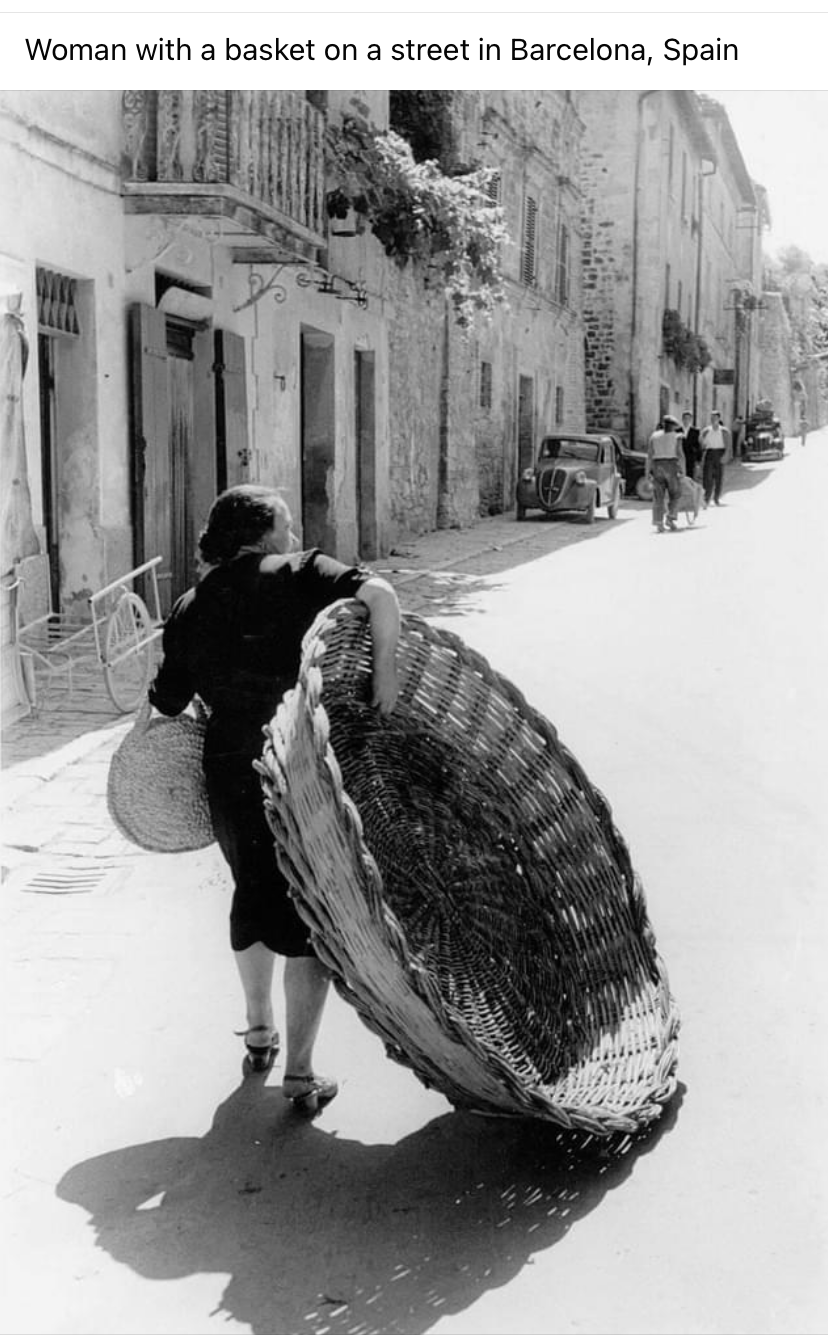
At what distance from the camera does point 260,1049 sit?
3.89 meters

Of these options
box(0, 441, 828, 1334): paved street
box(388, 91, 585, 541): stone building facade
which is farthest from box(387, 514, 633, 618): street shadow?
box(0, 441, 828, 1334): paved street

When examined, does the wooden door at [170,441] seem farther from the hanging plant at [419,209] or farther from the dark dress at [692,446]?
the dark dress at [692,446]

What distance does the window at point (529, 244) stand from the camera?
26.6m

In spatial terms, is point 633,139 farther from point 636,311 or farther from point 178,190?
point 178,190

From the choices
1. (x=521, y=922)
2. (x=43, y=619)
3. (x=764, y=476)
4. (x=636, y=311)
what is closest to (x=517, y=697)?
(x=521, y=922)

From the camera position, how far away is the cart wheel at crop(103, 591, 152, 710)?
809cm

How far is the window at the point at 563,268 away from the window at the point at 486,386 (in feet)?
17.6

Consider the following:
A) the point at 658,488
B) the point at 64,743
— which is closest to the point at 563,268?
the point at 658,488

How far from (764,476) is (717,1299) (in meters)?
34.0

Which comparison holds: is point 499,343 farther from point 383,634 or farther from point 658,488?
point 383,634

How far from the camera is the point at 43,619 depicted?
794cm

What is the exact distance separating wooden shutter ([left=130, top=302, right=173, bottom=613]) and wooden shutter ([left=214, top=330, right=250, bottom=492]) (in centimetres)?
144

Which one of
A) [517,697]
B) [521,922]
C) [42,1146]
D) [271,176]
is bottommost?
[42,1146]
